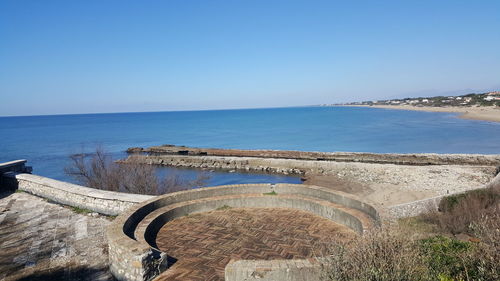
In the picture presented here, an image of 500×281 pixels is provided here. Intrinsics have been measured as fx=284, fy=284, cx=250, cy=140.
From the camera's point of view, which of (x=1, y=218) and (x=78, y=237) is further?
(x=1, y=218)

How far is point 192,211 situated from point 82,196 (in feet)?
13.9

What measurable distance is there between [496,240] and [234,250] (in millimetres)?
4651

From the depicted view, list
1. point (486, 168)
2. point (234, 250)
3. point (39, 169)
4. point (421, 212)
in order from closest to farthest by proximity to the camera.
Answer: point (234, 250)
point (421, 212)
point (486, 168)
point (39, 169)

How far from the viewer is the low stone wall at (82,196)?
931 centimetres

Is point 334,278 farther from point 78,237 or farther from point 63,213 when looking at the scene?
point 63,213

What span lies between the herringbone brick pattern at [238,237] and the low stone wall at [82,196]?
220 centimetres

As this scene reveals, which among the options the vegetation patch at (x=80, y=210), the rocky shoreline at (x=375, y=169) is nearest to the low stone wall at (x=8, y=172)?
the vegetation patch at (x=80, y=210)

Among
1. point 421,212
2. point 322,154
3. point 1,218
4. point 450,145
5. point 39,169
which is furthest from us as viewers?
point 450,145

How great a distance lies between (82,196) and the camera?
9969 mm

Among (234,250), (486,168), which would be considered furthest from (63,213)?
(486,168)

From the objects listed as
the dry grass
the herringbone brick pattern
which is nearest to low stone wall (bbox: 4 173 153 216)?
the herringbone brick pattern

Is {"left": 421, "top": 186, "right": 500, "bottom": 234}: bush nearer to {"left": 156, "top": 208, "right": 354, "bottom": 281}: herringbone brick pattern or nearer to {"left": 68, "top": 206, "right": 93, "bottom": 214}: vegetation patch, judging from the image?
{"left": 156, "top": 208, "right": 354, "bottom": 281}: herringbone brick pattern

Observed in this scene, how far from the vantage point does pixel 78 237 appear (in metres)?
7.76

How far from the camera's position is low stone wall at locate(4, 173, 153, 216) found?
9.31 meters
